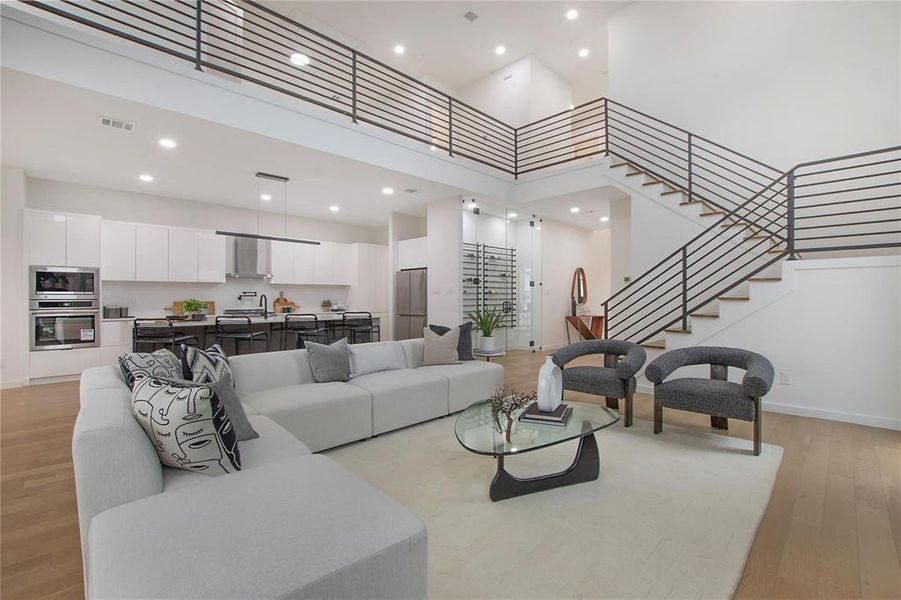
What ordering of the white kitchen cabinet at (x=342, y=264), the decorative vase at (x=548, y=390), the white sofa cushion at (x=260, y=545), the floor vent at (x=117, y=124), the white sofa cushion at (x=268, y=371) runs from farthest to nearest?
the white kitchen cabinet at (x=342, y=264)
the floor vent at (x=117, y=124)
the white sofa cushion at (x=268, y=371)
the decorative vase at (x=548, y=390)
the white sofa cushion at (x=260, y=545)

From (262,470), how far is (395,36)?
821 cm

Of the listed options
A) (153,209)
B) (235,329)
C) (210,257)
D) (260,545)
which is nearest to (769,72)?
(260,545)

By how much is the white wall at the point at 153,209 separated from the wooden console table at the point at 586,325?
5.90m

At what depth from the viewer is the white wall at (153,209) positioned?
5980mm

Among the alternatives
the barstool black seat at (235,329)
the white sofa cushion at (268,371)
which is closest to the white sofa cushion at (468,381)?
the white sofa cushion at (268,371)

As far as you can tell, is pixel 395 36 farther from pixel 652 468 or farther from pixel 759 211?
pixel 652 468

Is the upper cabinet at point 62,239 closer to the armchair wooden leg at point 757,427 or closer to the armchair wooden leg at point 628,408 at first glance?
the armchair wooden leg at point 628,408

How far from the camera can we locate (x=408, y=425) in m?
3.72

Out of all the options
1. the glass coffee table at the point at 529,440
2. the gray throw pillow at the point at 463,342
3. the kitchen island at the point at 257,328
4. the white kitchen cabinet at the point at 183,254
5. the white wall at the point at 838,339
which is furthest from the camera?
the white kitchen cabinet at the point at 183,254

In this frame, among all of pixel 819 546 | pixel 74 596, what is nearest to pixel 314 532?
pixel 74 596

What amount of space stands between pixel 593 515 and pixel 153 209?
784 cm

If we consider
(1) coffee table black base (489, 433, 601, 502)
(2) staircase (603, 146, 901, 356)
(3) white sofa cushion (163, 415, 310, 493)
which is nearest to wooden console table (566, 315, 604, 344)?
(2) staircase (603, 146, 901, 356)

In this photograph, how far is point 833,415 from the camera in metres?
3.97

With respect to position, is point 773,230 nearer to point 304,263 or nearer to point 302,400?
point 302,400
